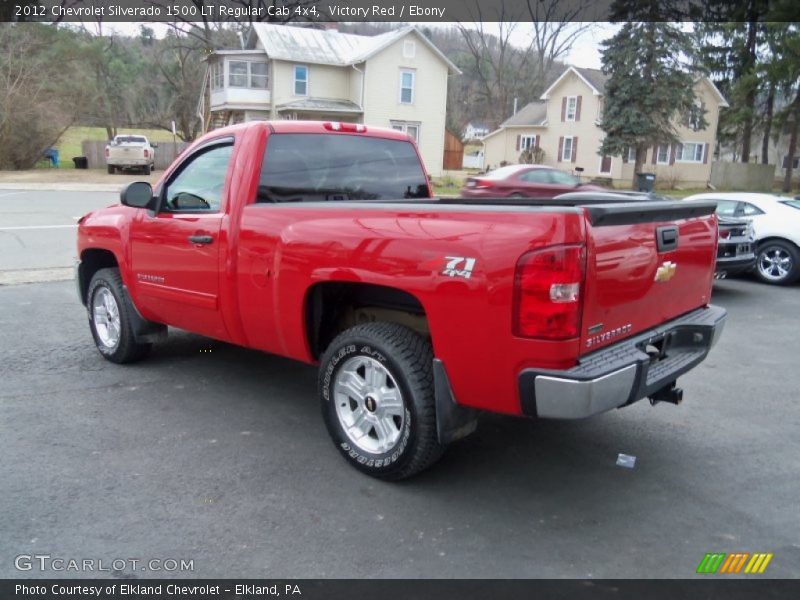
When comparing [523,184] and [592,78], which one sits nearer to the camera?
[523,184]

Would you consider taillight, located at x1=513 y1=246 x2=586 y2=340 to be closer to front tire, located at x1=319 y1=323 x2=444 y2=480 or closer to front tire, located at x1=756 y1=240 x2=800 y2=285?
front tire, located at x1=319 y1=323 x2=444 y2=480

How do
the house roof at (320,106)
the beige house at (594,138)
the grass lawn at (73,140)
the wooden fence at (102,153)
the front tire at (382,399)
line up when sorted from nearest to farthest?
the front tire at (382,399)
the house roof at (320,106)
the wooden fence at (102,153)
the grass lawn at (73,140)
the beige house at (594,138)

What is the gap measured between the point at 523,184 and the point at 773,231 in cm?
724

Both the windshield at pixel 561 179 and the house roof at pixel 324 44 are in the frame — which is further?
the house roof at pixel 324 44

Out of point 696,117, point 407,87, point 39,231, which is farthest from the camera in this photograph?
point 407,87

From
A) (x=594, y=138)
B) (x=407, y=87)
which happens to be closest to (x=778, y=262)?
(x=407, y=87)

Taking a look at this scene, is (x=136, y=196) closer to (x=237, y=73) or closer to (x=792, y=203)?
(x=792, y=203)

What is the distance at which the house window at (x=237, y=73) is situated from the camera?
3750 centimetres

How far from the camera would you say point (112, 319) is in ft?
19.0

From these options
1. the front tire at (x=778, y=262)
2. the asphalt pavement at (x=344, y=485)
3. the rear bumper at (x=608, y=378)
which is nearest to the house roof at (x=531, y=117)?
the front tire at (x=778, y=262)

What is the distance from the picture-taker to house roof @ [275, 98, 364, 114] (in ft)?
119

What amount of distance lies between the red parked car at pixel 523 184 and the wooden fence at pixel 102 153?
2652cm
